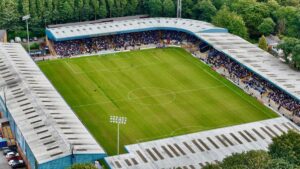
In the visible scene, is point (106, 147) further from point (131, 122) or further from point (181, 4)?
point (181, 4)

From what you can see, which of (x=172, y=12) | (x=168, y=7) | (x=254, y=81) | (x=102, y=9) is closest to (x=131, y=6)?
(x=102, y=9)

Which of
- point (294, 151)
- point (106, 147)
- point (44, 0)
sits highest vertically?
point (44, 0)

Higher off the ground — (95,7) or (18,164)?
(95,7)

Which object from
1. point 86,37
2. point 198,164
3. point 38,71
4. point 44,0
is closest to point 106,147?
point 198,164

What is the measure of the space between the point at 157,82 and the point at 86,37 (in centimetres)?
2349

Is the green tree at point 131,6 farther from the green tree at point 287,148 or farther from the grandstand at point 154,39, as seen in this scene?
the green tree at point 287,148

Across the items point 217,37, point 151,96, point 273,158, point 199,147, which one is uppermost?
point 217,37

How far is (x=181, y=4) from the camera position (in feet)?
424

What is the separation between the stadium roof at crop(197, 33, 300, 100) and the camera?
9244 cm

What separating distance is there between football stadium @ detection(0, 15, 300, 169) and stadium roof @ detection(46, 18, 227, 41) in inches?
8.7

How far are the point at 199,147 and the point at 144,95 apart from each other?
69.4ft

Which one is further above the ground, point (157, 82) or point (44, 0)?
point (44, 0)

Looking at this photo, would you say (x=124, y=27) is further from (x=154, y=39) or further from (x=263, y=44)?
(x=263, y=44)

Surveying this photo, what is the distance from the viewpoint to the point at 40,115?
77250 mm
